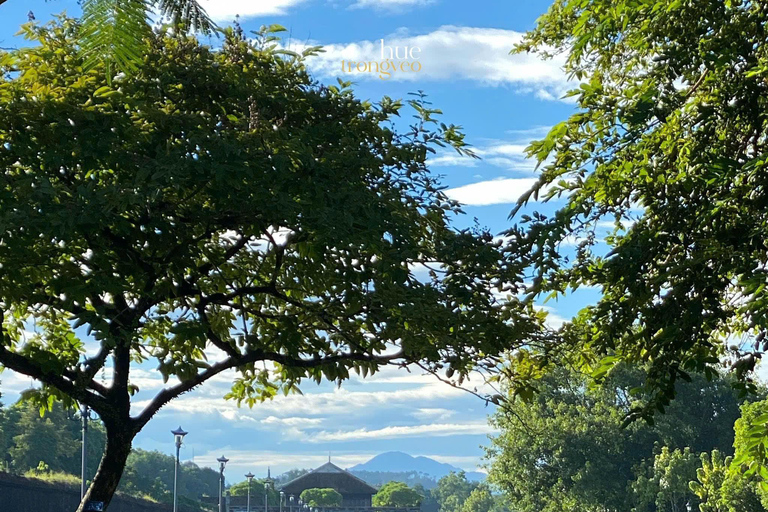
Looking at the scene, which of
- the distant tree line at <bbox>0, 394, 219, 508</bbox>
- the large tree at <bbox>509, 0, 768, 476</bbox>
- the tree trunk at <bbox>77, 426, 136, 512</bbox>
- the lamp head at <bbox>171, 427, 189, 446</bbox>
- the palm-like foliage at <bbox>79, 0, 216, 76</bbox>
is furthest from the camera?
the distant tree line at <bbox>0, 394, 219, 508</bbox>

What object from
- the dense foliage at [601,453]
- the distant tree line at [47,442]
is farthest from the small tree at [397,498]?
the dense foliage at [601,453]

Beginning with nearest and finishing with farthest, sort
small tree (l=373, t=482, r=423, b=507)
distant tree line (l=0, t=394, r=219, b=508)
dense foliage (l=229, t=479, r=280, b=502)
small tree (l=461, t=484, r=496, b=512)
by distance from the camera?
distant tree line (l=0, t=394, r=219, b=508) → small tree (l=461, t=484, r=496, b=512) → dense foliage (l=229, t=479, r=280, b=502) → small tree (l=373, t=482, r=423, b=507)

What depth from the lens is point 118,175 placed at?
12250 mm

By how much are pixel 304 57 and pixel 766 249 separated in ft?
25.0

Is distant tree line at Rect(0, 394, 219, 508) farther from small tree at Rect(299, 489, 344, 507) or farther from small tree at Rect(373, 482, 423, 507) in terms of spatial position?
small tree at Rect(373, 482, 423, 507)

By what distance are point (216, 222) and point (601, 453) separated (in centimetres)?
4393

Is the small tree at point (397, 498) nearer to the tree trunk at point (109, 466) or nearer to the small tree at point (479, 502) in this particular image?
the small tree at point (479, 502)

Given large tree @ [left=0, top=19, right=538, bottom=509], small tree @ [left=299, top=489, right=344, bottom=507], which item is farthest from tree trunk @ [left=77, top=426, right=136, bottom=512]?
small tree @ [left=299, top=489, right=344, bottom=507]

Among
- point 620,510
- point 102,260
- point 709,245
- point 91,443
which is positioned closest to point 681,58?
point 709,245

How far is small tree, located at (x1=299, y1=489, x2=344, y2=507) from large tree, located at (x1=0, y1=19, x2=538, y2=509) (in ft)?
385

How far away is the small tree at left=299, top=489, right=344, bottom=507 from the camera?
12850 cm

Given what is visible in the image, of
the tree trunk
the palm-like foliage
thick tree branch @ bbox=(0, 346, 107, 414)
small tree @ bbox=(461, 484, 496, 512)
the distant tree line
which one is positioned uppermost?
the distant tree line

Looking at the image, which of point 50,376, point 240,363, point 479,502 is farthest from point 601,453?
point 479,502

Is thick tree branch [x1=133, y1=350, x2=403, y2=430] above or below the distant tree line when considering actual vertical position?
below
